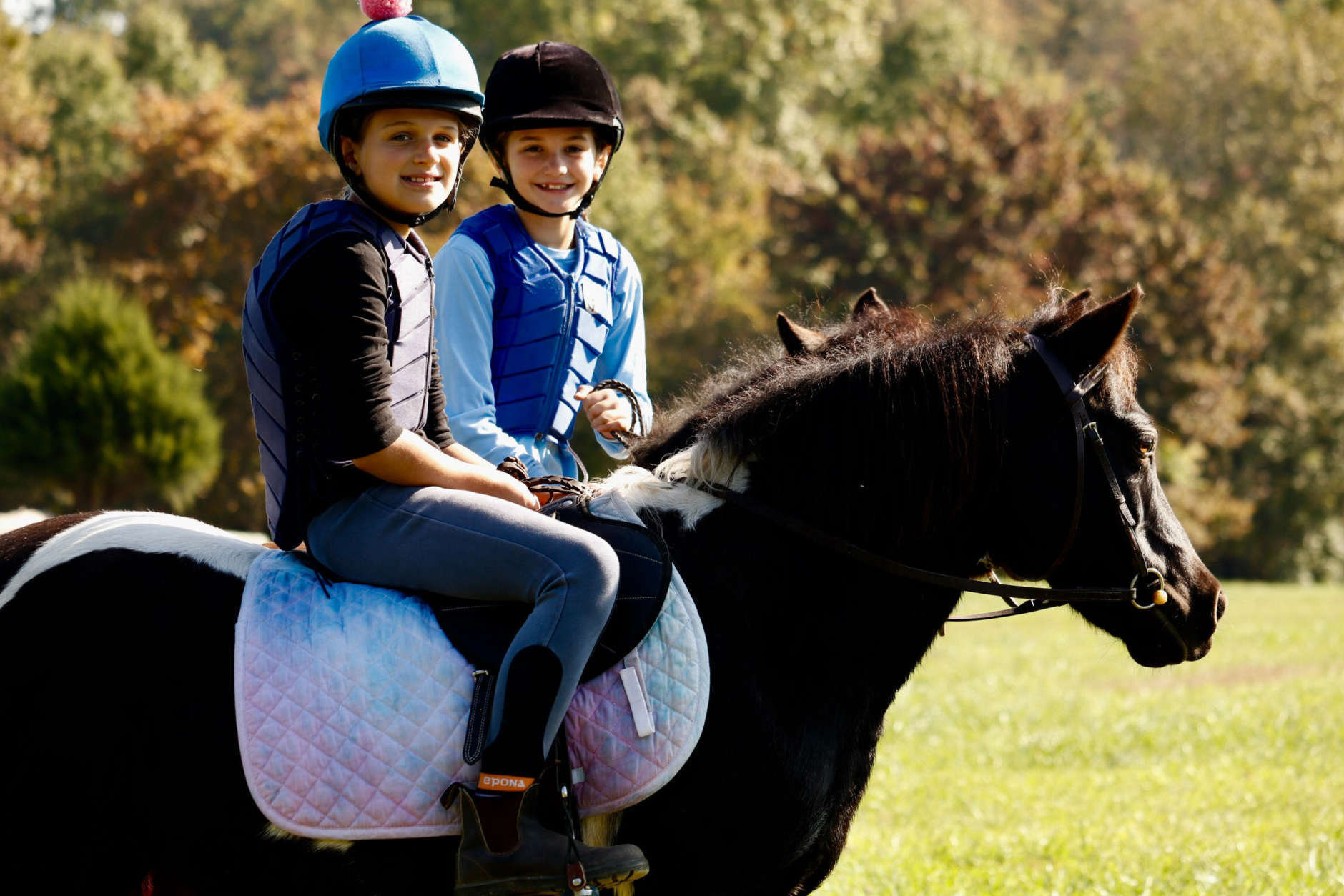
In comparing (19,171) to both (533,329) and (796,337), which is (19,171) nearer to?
(533,329)

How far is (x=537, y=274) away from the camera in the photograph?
4.04 meters

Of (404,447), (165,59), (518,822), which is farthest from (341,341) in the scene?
(165,59)

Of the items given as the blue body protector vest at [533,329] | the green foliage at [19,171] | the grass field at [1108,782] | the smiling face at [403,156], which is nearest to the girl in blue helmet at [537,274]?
the blue body protector vest at [533,329]

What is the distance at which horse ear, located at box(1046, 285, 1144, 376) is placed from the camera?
121 inches

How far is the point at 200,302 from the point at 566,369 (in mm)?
28800

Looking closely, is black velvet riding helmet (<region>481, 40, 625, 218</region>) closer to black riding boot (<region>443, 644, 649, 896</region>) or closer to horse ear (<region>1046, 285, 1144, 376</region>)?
horse ear (<region>1046, 285, 1144, 376</region>)

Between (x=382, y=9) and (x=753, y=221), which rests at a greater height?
(x=382, y=9)

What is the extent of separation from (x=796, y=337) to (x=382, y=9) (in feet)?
4.84

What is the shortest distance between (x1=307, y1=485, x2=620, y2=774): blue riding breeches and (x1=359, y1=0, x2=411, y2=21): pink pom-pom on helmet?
1.31 meters

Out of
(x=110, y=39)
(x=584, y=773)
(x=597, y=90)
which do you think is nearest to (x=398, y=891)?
(x=584, y=773)

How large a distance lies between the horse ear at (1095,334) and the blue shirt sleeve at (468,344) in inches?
65.8

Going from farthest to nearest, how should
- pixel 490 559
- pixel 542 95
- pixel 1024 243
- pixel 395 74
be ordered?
1. pixel 1024 243
2. pixel 542 95
3. pixel 395 74
4. pixel 490 559

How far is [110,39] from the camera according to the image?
55.5 meters

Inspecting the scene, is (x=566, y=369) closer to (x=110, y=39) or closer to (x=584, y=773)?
(x=584, y=773)
